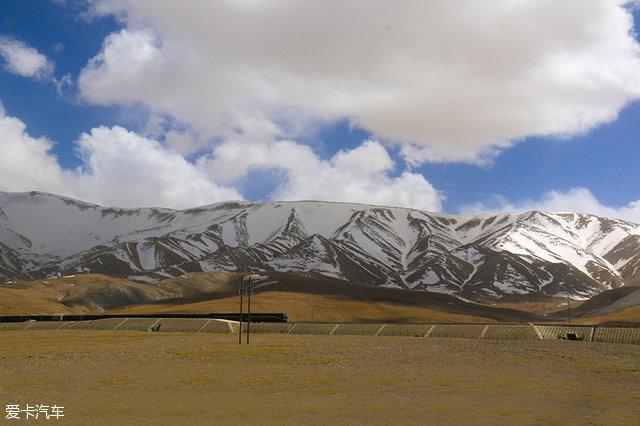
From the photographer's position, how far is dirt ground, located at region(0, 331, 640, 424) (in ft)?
75.5

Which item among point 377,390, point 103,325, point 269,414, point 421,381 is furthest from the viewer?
point 103,325

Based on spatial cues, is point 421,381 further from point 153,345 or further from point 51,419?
point 153,345

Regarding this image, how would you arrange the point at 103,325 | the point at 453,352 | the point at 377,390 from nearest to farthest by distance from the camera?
the point at 377,390
the point at 453,352
the point at 103,325

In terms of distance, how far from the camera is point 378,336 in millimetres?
57031

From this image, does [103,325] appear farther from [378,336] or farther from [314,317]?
[314,317]

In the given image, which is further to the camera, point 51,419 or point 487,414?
point 487,414

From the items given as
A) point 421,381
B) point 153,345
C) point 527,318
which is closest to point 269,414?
point 421,381

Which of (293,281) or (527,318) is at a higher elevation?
(293,281)

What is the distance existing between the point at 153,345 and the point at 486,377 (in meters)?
25.4

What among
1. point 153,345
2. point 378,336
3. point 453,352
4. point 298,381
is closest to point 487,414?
point 298,381

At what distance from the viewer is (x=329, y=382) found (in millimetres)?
30016

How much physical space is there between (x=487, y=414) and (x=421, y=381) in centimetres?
723

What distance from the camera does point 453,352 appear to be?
137 ft

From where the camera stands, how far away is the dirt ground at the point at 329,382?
75.5 feet
